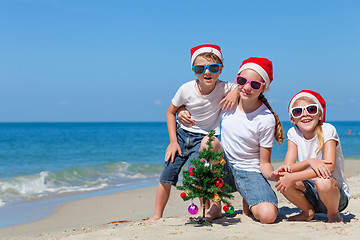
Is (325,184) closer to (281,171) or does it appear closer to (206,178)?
(281,171)

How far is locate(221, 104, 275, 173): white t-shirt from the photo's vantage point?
4.13m

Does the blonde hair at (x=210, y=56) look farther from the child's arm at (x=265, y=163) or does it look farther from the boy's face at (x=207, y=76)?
the child's arm at (x=265, y=163)

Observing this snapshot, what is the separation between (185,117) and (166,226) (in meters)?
1.20

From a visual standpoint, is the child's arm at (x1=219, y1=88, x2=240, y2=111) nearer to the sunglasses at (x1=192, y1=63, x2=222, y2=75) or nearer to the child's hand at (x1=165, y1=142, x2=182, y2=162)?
the sunglasses at (x1=192, y1=63, x2=222, y2=75)

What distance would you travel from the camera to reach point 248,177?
421cm

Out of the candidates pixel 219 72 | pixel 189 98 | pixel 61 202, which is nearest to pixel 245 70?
pixel 219 72

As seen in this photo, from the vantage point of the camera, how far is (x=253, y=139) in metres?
4.17

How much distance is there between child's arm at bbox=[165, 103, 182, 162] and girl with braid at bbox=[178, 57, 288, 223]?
54cm

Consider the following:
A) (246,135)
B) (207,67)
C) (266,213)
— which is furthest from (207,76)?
(266,213)

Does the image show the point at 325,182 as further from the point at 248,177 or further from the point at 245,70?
the point at 245,70

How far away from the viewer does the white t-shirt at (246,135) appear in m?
4.13

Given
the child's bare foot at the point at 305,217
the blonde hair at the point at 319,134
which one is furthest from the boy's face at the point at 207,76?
the child's bare foot at the point at 305,217

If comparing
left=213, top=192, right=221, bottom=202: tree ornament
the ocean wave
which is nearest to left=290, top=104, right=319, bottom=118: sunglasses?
left=213, top=192, right=221, bottom=202: tree ornament

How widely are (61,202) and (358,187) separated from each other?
519 cm
